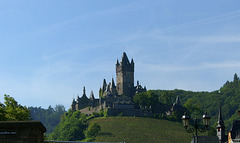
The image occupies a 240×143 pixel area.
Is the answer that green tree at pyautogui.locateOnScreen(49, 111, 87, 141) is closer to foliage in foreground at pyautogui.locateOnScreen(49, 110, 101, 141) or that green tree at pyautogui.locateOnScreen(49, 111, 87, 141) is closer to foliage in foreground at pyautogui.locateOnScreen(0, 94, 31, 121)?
foliage in foreground at pyautogui.locateOnScreen(49, 110, 101, 141)

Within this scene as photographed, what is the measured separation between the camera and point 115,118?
563 ft

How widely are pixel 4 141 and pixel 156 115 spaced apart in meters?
161

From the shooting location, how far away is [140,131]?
15825cm

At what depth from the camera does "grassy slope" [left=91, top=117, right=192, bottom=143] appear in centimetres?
14974

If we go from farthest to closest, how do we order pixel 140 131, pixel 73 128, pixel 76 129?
pixel 73 128 < pixel 76 129 < pixel 140 131

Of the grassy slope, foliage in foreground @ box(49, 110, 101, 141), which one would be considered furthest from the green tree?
the grassy slope

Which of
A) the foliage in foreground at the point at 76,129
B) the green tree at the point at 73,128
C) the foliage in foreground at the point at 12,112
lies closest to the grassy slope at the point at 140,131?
the foliage in foreground at the point at 76,129

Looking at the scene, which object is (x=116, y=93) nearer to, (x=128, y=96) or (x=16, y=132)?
(x=128, y=96)

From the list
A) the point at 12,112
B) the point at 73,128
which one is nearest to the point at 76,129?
the point at 73,128

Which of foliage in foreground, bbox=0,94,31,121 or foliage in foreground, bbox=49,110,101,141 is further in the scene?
foliage in foreground, bbox=49,110,101,141

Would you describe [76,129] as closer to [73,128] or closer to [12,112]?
[73,128]

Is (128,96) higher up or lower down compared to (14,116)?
higher up

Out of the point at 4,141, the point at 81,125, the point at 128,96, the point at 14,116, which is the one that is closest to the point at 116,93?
the point at 128,96

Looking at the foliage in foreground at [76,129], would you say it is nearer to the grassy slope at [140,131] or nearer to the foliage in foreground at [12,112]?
the grassy slope at [140,131]
